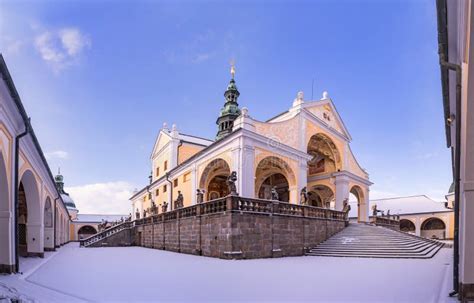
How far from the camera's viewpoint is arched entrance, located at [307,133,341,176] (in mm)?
28867

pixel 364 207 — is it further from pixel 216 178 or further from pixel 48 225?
pixel 48 225

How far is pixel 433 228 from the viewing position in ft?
138

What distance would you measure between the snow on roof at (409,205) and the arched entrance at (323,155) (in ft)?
56.9

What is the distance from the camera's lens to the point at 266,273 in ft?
30.7

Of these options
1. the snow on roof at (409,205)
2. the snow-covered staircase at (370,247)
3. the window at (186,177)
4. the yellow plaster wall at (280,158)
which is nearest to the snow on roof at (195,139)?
the window at (186,177)

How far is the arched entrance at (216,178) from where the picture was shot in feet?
80.5

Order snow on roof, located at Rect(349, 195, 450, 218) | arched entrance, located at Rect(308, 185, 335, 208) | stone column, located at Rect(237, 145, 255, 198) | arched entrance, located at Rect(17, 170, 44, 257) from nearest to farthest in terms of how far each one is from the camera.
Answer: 1. arched entrance, located at Rect(17, 170, 44, 257)
2. stone column, located at Rect(237, 145, 255, 198)
3. arched entrance, located at Rect(308, 185, 335, 208)
4. snow on roof, located at Rect(349, 195, 450, 218)

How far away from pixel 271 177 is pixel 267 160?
31.1ft

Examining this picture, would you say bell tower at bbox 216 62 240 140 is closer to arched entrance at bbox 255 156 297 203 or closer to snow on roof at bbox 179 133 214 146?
snow on roof at bbox 179 133 214 146

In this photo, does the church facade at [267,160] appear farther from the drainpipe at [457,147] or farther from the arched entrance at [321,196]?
the drainpipe at [457,147]

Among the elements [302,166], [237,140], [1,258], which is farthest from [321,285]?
[302,166]

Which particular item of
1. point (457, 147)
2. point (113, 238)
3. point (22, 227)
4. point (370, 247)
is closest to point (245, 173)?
point (370, 247)

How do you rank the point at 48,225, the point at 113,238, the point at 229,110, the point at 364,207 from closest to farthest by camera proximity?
the point at 48,225 < the point at 113,238 < the point at 364,207 < the point at 229,110

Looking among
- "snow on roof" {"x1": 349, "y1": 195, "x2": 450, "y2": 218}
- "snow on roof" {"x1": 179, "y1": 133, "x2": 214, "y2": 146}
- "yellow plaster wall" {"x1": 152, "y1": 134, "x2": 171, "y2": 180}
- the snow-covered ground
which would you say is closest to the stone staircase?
"yellow plaster wall" {"x1": 152, "y1": 134, "x2": 171, "y2": 180}
